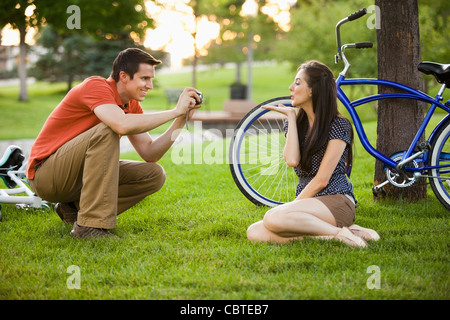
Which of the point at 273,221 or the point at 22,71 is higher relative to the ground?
the point at 22,71

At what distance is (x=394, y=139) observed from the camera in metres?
3.74

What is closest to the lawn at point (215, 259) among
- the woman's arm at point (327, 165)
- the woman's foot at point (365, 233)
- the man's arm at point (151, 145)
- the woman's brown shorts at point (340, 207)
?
the woman's foot at point (365, 233)

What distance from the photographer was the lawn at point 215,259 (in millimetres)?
2320

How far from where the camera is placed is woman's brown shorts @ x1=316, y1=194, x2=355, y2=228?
292 cm

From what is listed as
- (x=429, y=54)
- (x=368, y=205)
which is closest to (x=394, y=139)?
(x=368, y=205)

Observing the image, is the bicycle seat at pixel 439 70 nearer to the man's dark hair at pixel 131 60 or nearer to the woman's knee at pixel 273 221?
the woman's knee at pixel 273 221

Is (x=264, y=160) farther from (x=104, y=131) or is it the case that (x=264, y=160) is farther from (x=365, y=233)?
(x=104, y=131)

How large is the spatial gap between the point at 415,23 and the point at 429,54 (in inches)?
212

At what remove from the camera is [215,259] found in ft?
8.95

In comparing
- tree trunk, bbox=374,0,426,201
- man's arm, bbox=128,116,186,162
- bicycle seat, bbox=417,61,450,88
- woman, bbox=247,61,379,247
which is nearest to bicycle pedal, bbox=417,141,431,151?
tree trunk, bbox=374,0,426,201

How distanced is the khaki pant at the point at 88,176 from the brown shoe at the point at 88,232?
4cm

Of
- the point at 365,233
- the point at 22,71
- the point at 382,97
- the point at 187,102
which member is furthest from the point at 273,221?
the point at 22,71

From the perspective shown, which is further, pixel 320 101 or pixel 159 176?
pixel 159 176

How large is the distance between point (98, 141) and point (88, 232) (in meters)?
0.57
